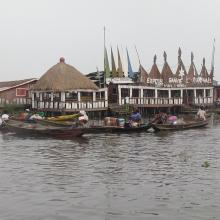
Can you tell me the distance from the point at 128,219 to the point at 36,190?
149 inches

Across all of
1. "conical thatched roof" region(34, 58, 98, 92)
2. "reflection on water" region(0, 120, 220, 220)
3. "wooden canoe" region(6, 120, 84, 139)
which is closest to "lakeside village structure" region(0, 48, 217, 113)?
"conical thatched roof" region(34, 58, 98, 92)

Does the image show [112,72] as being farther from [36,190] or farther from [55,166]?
[36,190]

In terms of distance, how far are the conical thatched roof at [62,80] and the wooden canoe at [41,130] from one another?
9.33 meters

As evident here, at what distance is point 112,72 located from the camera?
47.4 meters

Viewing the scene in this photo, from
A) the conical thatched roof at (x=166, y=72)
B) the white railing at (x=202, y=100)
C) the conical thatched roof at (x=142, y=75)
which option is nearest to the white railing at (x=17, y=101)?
the conical thatched roof at (x=142, y=75)

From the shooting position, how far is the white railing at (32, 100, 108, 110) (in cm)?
3941

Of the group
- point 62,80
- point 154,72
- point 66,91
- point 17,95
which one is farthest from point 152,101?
point 17,95

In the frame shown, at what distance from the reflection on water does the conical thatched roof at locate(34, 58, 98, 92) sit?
15108mm

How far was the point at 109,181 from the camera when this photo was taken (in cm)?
1447

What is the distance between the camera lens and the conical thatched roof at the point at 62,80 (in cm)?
3962

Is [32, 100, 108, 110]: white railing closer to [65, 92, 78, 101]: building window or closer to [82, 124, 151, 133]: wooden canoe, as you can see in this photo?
[65, 92, 78, 101]: building window

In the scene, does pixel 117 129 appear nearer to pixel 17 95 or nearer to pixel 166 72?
pixel 166 72

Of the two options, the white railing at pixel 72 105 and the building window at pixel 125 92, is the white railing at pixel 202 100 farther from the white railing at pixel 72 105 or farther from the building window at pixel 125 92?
the white railing at pixel 72 105

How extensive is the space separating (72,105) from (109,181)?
25351 mm
